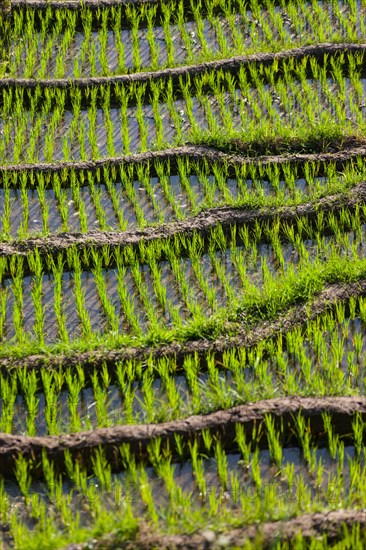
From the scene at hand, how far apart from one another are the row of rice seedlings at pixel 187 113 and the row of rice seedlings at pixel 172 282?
2.84ft

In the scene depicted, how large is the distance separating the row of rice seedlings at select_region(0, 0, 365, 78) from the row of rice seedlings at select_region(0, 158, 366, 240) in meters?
1.19

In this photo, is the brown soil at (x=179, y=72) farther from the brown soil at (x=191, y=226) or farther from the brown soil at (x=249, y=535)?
the brown soil at (x=249, y=535)

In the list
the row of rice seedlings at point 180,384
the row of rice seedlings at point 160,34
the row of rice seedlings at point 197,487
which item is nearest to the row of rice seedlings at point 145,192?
the row of rice seedlings at point 180,384

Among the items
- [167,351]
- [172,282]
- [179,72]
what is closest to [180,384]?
[167,351]

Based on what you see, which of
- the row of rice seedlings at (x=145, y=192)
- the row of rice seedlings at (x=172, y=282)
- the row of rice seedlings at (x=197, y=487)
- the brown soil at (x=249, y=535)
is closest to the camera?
the brown soil at (x=249, y=535)

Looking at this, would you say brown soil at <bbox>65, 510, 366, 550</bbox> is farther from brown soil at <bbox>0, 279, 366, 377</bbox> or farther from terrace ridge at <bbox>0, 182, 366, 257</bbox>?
terrace ridge at <bbox>0, 182, 366, 257</bbox>

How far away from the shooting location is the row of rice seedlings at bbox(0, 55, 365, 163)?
5852mm

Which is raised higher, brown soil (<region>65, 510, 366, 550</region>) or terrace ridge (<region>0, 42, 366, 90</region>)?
terrace ridge (<region>0, 42, 366, 90</region>)

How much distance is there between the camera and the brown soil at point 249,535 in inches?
137

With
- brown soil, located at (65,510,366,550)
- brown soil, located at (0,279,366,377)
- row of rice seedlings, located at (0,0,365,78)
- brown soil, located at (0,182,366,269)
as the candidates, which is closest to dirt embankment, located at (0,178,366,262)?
brown soil, located at (0,182,366,269)

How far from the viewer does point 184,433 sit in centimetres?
397

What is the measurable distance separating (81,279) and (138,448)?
128 cm

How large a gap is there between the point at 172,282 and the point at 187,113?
5.22ft

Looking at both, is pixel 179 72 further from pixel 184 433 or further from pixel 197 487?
pixel 197 487
